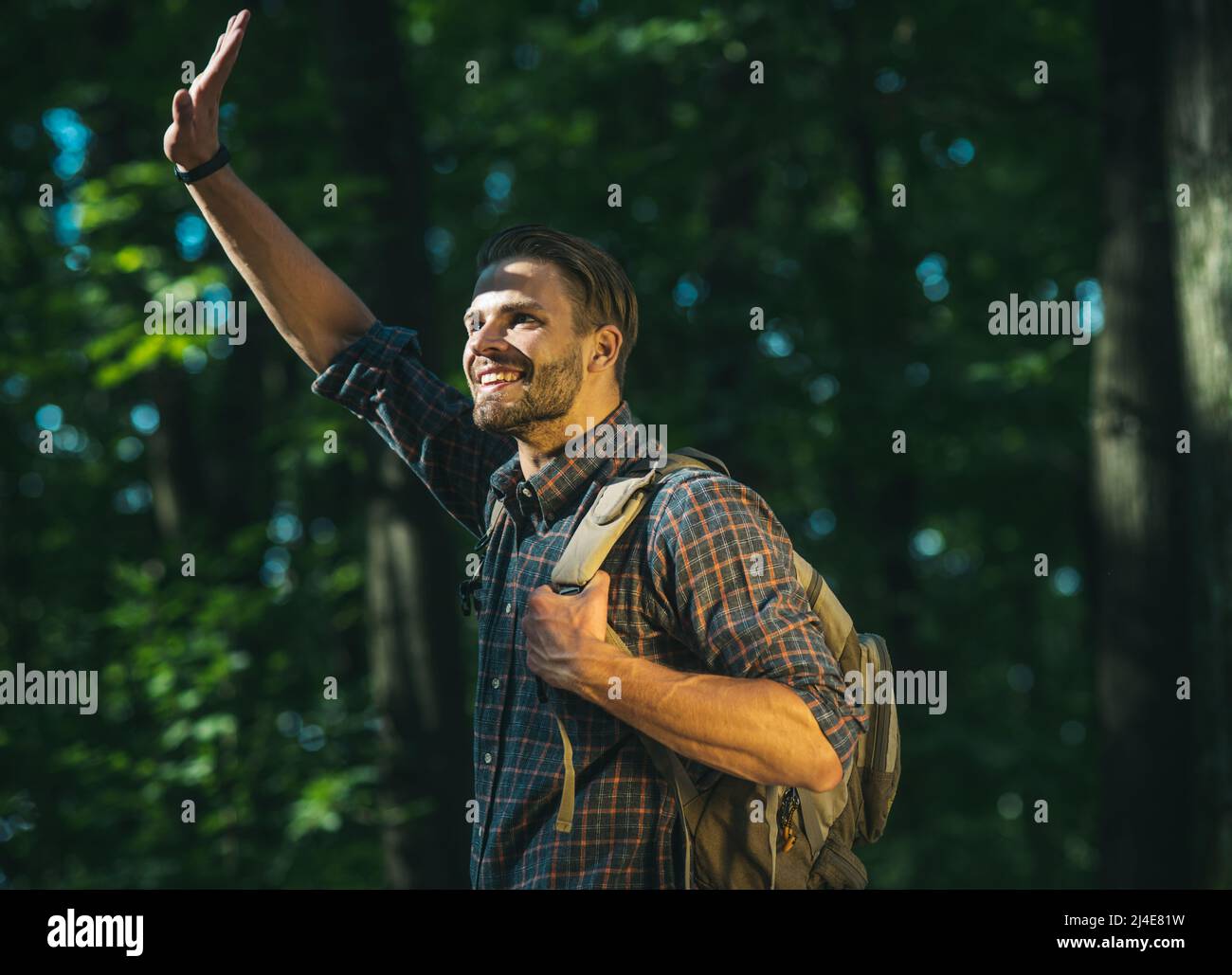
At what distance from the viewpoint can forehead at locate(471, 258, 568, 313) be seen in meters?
2.76

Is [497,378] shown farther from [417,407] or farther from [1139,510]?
[1139,510]

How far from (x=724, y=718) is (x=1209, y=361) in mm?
4237

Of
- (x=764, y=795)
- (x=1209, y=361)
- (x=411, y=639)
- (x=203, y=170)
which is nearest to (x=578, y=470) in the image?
(x=764, y=795)

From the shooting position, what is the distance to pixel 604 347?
2.83 metres

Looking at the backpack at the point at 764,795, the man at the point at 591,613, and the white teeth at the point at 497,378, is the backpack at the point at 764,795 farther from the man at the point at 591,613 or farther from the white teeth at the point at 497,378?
the white teeth at the point at 497,378

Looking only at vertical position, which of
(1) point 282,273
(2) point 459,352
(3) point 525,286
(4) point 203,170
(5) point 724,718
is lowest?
(5) point 724,718

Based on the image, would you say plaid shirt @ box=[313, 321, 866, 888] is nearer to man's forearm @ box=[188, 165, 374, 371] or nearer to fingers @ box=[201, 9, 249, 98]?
man's forearm @ box=[188, 165, 374, 371]

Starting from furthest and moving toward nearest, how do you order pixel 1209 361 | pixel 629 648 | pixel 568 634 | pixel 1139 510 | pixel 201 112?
pixel 1139 510
pixel 1209 361
pixel 201 112
pixel 629 648
pixel 568 634

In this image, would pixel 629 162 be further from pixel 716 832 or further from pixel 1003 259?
pixel 716 832

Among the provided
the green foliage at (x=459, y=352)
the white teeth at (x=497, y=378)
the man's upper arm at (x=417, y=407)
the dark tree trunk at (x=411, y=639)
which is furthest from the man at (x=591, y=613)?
the green foliage at (x=459, y=352)

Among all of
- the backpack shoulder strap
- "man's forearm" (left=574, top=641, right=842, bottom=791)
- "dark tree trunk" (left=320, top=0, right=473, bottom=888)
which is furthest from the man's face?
"dark tree trunk" (left=320, top=0, right=473, bottom=888)

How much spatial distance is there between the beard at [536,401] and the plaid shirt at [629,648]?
0.33 feet
